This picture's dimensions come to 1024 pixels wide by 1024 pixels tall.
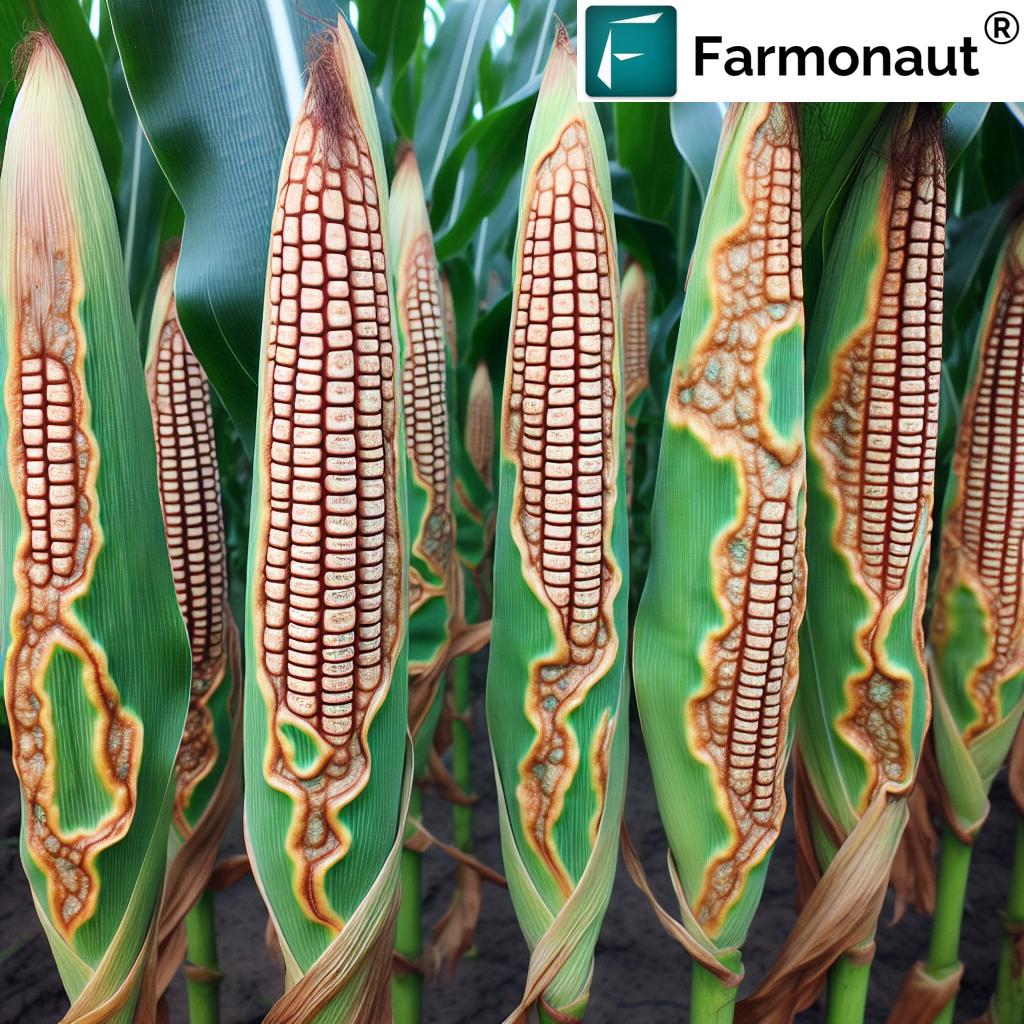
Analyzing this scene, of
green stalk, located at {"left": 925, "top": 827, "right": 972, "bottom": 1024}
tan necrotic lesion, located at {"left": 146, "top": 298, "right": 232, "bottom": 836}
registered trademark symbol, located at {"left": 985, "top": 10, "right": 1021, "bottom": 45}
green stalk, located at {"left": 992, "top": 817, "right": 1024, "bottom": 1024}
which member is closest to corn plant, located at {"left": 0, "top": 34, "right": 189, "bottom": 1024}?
tan necrotic lesion, located at {"left": 146, "top": 298, "right": 232, "bottom": 836}

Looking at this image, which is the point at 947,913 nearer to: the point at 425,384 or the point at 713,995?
the point at 713,995

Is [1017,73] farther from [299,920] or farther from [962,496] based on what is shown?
[299,920]

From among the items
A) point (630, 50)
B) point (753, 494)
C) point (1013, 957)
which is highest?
point (630, 50)

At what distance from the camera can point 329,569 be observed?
569mm

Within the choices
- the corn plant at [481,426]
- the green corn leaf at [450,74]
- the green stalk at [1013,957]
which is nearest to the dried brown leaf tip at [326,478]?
the green corn leaf at [450,74]

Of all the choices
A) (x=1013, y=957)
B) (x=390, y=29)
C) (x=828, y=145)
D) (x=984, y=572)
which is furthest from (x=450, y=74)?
(x=1013, y=957)

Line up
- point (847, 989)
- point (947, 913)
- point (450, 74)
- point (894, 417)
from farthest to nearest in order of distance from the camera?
1. point (450, 74)
2. point (947, 913)
3. point (847, 989)
4. point (894, 417)

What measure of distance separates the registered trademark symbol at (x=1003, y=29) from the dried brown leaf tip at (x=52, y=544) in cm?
59

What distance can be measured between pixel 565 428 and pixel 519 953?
44.8 inches

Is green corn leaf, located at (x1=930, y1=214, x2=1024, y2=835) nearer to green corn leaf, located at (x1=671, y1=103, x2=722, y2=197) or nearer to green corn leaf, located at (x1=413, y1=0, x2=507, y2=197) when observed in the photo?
green corn leaf, located at (x1=671, y1=103, x2=722, y2=197)

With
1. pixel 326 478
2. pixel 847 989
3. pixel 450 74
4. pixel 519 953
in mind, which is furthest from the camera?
pixel 519 953

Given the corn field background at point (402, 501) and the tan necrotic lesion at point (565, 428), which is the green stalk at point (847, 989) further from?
the tan necrotic lesion at point (565, 428)

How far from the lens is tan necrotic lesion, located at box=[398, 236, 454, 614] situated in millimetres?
858

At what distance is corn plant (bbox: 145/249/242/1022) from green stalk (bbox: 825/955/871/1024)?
59 cm
